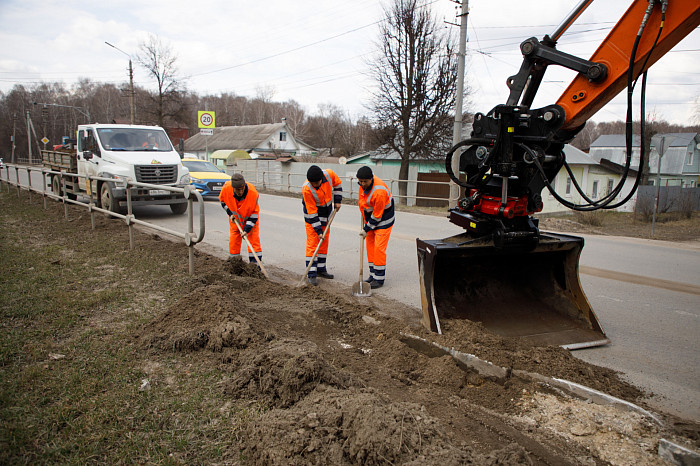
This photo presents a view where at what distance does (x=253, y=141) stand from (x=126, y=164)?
153 ft

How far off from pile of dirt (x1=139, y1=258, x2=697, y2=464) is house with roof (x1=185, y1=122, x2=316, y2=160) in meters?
52.2

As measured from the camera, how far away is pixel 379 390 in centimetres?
336

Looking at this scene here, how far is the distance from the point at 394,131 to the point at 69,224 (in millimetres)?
16604

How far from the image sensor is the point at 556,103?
13.9ft

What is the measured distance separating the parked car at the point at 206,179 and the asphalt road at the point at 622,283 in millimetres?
3627

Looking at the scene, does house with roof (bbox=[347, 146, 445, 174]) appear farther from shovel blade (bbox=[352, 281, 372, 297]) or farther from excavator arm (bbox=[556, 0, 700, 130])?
excavator arm (bbox=[556, 0, 700, 130])

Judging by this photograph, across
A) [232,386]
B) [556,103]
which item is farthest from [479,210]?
[232,386]

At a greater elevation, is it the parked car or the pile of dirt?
the parked car

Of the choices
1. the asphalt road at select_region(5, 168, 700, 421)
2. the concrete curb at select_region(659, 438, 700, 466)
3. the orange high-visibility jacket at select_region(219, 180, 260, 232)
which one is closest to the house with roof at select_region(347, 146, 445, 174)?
the asphalt road at select_region(5, 168, 700, 421)

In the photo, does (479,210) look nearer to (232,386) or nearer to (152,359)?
(232,386)

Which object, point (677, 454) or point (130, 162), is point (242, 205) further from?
point (130, 162)

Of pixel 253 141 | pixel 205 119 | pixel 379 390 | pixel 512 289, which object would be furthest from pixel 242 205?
pixel 253 141

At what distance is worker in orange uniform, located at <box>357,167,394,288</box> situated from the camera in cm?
645

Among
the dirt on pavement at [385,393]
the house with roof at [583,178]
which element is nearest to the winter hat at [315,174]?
the dirt on pavement at [385,393]
